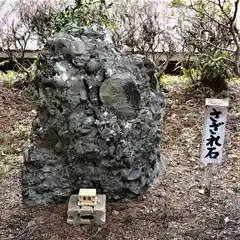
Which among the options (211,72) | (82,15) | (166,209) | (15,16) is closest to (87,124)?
(166,209)

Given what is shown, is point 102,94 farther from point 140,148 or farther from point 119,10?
point 119,10

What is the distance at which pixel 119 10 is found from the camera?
6.54 meters

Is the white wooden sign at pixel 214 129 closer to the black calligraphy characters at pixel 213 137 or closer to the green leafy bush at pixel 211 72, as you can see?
the black calligraphy characters at pixel 213 137

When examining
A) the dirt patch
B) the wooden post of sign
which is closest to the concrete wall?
the dirt patch

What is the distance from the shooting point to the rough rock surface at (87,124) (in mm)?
3531

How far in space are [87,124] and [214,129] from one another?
0.97 m

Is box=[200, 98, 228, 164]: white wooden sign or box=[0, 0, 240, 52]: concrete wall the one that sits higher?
box=[0, 0, 240, 52]: concrete wall

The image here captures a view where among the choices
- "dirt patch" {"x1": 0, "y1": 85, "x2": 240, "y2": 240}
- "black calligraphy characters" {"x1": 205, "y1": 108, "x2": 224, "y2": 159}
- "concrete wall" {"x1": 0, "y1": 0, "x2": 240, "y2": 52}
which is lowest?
"dirt patch" {"x1": 0, "y1": 85, "x2": 240, "y2": 240}

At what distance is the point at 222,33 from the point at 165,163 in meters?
2.43

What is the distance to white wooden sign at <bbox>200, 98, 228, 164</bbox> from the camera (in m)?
3.51

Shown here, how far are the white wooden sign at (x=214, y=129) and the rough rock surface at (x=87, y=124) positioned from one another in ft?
1.45

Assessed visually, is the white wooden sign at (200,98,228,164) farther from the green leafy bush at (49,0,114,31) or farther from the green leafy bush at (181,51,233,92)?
the green leafy bush at (181,51,233,92)

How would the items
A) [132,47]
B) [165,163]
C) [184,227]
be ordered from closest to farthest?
[184,227] → [165,163] → [132,47]

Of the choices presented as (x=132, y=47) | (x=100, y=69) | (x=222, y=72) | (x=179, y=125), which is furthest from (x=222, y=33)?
(x=100, y=69)
